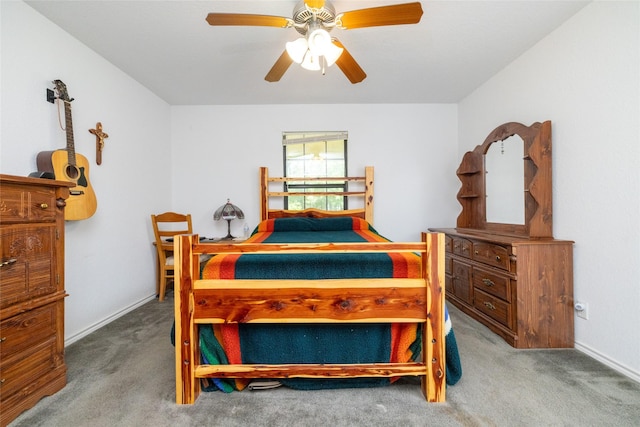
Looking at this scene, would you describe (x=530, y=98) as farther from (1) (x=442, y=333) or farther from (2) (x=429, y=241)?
(1) (x=442, y=333)

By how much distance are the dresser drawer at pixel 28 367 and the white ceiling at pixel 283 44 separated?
2086 mm

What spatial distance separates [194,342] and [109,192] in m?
1.94

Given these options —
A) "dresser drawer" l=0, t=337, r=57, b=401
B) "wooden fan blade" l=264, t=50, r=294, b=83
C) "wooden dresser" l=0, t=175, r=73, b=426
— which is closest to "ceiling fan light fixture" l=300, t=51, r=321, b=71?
"wooden fan blade" l=264, t=50, r=294, b=83

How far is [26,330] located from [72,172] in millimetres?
1093

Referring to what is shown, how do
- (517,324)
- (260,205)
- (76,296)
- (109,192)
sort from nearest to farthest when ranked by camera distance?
(517,324)
(76,296)
(109,192)
(260,205)

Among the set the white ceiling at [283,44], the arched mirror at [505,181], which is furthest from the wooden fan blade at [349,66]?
the arched mirror at [505,181]

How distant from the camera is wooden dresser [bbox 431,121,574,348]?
1846mm

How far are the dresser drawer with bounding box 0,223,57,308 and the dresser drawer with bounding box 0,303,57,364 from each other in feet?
0.29

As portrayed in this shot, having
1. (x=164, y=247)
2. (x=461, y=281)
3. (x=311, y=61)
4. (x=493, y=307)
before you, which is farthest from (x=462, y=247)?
(x=164, y=247)

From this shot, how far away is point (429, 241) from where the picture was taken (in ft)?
4.11

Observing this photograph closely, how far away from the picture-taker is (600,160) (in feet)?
5.55

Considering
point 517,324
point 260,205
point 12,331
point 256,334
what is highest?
point 260,205

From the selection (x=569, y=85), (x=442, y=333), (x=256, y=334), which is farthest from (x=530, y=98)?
(x=256, y=334)

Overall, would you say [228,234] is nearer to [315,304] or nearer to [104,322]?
[104,322]
